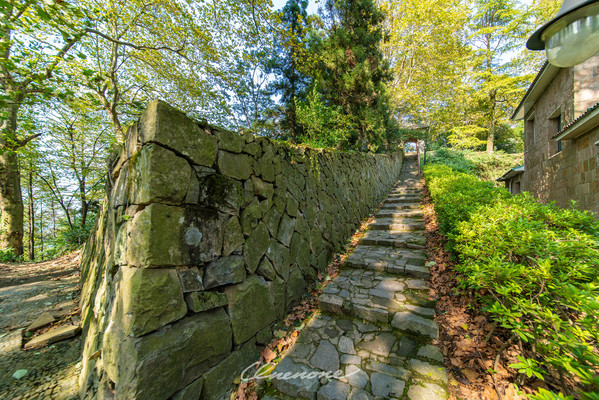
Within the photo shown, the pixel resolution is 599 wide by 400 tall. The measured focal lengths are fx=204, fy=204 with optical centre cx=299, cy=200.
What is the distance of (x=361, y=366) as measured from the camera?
1.98 meters

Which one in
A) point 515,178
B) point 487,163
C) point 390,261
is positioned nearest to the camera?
point 390,261

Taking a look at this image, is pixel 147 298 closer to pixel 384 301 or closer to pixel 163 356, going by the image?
pixel 163 356

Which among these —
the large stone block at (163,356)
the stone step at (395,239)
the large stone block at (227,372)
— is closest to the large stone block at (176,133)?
the large stone block at (163,356)

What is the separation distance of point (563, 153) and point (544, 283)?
268 inches

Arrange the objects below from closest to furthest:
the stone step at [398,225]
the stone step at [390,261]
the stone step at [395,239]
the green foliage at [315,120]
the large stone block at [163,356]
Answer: the large stone block at [163,356] < the stone step at [390,261] < the green foliage at [315,120] < the stone step at [395,239] < the stone step at [398,225]

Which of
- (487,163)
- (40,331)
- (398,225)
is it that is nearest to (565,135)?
(398,225)

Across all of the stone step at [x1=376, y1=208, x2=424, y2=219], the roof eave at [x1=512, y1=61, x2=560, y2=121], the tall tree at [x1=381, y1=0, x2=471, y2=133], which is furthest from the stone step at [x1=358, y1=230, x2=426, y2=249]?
the tall tree at [x1=381, y1=0, x2=471, y2=133]

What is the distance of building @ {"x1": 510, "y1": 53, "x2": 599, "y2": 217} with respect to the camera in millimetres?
4379

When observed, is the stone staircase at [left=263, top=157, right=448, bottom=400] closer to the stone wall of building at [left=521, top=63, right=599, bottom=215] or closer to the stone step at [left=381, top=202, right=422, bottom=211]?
the stone step at [left=381, top=202, right=422, bottom=211]

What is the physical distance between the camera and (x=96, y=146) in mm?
8828

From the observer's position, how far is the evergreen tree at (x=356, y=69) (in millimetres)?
6922

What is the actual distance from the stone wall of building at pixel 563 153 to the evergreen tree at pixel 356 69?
179 inches

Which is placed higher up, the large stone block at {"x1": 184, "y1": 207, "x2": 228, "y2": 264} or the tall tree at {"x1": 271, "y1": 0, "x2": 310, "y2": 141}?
the tall tree at {"x1": 271, "y1": 0, "x2": 310, "y2": 141}

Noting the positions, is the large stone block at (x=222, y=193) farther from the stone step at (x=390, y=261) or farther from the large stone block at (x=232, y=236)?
the stone step at (x=390, y=261)
